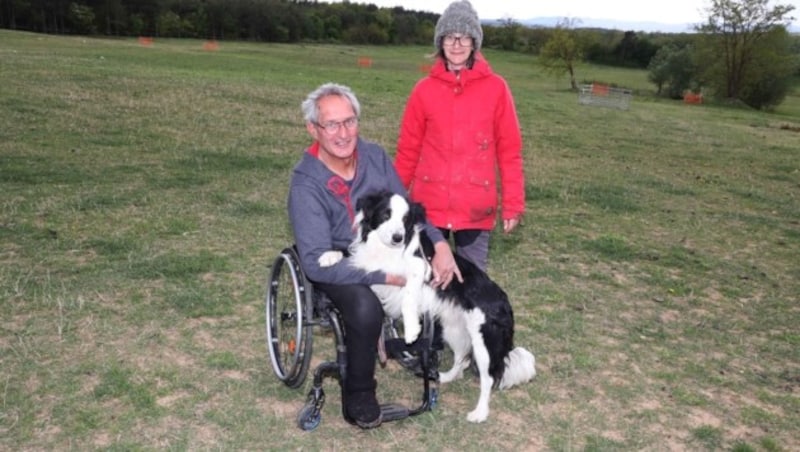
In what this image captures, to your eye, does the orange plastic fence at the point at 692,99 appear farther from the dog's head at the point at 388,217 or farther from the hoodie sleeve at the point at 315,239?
the hoodie sleeve at the point at 315,239

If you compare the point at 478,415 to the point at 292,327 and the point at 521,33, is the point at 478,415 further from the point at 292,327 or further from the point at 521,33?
the point at 521,33

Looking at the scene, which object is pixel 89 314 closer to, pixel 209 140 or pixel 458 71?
pixel 458 71

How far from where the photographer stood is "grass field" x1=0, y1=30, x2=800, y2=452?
4.06 m

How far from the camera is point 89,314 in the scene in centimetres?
519

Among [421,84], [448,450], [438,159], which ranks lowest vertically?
[448,450]

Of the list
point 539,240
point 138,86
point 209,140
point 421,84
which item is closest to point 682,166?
point 539,240

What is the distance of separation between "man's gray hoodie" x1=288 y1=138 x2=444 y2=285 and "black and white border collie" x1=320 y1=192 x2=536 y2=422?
74mm

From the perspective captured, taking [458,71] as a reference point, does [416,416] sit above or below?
below

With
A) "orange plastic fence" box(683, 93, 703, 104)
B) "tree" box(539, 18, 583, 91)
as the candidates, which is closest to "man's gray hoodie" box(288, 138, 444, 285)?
"orange plastic fence" box(683, 93, 703, 104)

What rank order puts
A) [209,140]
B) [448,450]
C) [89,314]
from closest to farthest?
[448,450], [89,314], [209,140]

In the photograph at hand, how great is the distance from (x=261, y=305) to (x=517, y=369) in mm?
2512

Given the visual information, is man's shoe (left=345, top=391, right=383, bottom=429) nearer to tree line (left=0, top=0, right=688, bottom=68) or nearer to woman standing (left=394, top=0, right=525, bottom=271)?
woman standing (left=394, top=0, right=525, bottom=271)

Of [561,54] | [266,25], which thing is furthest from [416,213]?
[266,25]

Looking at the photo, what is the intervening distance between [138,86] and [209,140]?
7704 millimetres
